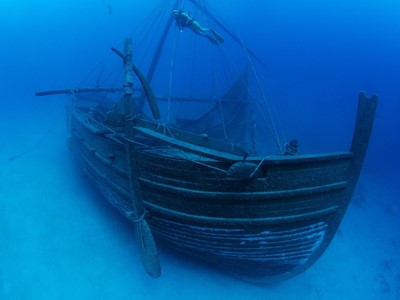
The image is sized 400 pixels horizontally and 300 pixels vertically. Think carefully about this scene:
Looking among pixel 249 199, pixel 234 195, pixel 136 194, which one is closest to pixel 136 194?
pixel 136 194

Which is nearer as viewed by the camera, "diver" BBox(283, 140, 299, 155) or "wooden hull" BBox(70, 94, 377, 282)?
"wooden hull" BBox(70, 94, 377, 282)

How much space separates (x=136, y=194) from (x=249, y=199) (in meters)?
1.80

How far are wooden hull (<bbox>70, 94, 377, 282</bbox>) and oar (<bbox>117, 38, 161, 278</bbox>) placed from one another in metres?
0.17

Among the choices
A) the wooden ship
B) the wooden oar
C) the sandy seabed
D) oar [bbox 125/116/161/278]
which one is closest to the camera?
the wooden ship

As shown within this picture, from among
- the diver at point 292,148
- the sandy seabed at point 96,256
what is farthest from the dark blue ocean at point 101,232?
the diver at point 292,148

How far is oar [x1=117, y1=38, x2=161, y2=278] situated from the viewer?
12.7 feet

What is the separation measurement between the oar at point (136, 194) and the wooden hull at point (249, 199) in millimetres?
173

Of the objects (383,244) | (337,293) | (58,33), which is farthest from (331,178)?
(58,33)

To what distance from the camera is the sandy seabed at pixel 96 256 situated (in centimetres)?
516

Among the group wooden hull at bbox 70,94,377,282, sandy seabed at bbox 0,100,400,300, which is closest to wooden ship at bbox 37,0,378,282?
wooden hull at bbox 70,94,377,282

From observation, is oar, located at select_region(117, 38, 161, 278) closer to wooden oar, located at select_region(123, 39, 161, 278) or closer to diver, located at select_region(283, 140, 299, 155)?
wooden oar, located at select_region(123, 39, 161, 278)

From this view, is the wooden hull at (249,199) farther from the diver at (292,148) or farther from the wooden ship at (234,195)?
the diver at (292,148)

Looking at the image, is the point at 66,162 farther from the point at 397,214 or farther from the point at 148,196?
the point at 397,214

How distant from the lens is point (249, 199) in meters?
3.68
